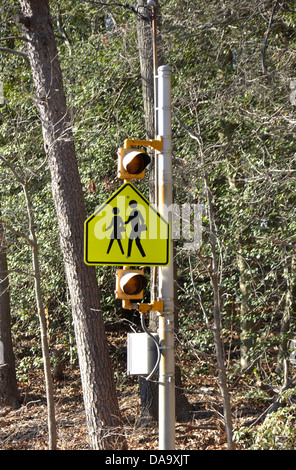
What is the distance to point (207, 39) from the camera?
11.1 m

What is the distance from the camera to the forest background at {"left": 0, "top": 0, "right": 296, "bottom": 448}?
9680 millimetres

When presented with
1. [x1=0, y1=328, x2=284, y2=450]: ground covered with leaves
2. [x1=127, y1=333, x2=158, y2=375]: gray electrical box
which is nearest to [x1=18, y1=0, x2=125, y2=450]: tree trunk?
[x1=0, y1=328, x2=284, y2=450]: ground covered with leaves

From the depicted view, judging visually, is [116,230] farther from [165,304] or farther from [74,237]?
[74,237]

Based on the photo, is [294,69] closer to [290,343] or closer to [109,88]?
[109,88]

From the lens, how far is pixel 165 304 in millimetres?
5176

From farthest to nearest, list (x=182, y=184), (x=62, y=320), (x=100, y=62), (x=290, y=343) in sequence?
(x=62, y=320) → (x=100, y=62) → (x=290, y=343) → (x=182, y=184)

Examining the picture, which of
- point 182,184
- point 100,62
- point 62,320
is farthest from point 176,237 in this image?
point 62,320

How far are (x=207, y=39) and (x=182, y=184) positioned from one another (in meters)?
3.36

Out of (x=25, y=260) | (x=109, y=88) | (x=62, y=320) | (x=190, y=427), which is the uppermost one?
(x=109, y=88)

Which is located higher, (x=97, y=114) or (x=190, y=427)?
(x=97, y=114)

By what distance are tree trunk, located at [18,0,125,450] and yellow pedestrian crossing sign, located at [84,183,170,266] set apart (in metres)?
3.76

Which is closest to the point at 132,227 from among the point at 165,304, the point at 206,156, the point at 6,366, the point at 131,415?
the point at 165,304

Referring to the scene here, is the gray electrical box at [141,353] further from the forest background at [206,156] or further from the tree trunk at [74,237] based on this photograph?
the forest background at [206,156]

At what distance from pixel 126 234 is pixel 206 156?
5418 millimetres
